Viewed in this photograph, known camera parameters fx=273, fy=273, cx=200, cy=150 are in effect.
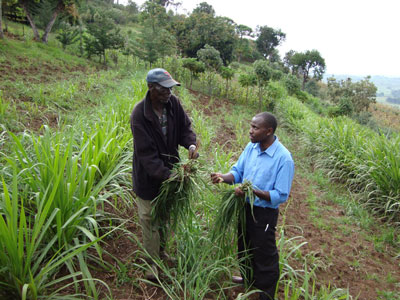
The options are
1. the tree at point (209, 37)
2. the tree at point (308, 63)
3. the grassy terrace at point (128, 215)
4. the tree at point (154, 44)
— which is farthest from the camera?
the tree at point (308, 63)

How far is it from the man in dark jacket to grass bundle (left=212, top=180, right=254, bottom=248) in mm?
419

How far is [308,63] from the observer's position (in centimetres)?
3512

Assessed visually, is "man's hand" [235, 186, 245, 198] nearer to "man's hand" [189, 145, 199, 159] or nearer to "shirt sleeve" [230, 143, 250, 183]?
"shirt sleeve" [230, 143, 250, 183]

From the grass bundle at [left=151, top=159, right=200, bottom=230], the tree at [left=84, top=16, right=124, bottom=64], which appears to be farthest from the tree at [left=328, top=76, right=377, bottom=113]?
the grass bundle at [left=151, top=159, right=200, bottom=230]

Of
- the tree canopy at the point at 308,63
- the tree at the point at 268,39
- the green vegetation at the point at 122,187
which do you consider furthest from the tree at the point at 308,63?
the green vegetation at the point at 122,187

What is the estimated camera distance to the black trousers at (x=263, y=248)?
197 centimetres

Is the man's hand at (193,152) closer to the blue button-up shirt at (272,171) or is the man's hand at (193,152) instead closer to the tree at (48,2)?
the blue button-up shirt at (272,171)

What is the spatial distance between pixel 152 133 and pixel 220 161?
5.93 feet

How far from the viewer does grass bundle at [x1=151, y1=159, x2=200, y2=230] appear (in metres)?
2.00

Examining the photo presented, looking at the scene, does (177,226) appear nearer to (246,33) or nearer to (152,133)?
(152,133)

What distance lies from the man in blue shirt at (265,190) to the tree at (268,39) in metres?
41.5

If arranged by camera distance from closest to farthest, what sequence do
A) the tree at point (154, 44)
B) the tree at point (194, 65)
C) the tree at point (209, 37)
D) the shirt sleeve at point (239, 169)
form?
the shirt sleeve at point (239, 169), the tree at point (194, 65), the tree at point (154, 44), the tree at point (209, 37)

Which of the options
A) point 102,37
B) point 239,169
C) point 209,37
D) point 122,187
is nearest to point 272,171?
point 239,169

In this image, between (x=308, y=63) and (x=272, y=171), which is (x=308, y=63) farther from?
(x=272, y=171)
